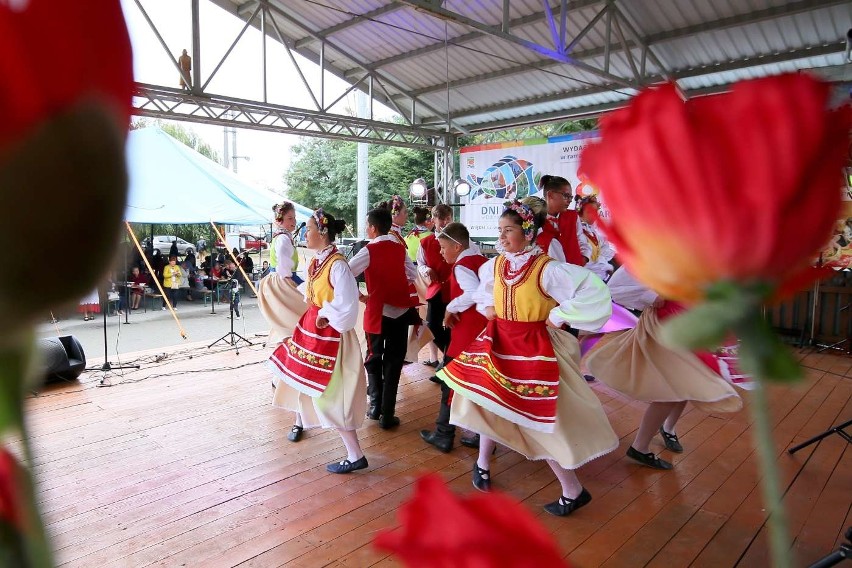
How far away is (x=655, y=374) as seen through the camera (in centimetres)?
284

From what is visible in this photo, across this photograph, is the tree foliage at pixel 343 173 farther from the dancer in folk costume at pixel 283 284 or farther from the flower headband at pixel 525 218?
the flower headband at pixel 525 218

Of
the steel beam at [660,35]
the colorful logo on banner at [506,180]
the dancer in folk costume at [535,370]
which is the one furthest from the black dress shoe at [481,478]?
the colorful logo on banner at [506,180]

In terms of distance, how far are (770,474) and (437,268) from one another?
4.01m

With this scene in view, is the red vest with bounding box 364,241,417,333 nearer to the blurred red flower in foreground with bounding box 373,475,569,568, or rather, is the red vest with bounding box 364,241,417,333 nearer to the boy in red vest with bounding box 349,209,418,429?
the boy in red vest with bounding box 349,209,418,429

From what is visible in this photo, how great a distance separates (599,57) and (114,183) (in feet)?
23.6

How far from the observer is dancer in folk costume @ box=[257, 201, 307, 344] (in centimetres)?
443

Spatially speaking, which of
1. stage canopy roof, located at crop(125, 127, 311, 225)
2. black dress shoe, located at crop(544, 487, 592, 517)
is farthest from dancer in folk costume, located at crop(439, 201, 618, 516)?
stage canopy roof, located at crop(125, 127, 311, 225)

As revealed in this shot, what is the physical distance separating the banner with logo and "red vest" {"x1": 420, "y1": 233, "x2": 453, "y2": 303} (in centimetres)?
345

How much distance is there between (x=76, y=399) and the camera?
4.05 meters

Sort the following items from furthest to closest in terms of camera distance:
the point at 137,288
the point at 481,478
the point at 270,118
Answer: the point at 137,288
the point at 270,118
the point at 481,478

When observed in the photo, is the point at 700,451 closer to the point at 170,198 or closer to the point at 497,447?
the point at 497,447

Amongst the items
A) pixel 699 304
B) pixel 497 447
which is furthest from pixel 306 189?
pixel 699 304

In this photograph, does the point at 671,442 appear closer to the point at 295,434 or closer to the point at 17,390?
the point at 295,434

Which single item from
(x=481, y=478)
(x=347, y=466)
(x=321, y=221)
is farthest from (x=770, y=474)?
(x=321, y=221)
